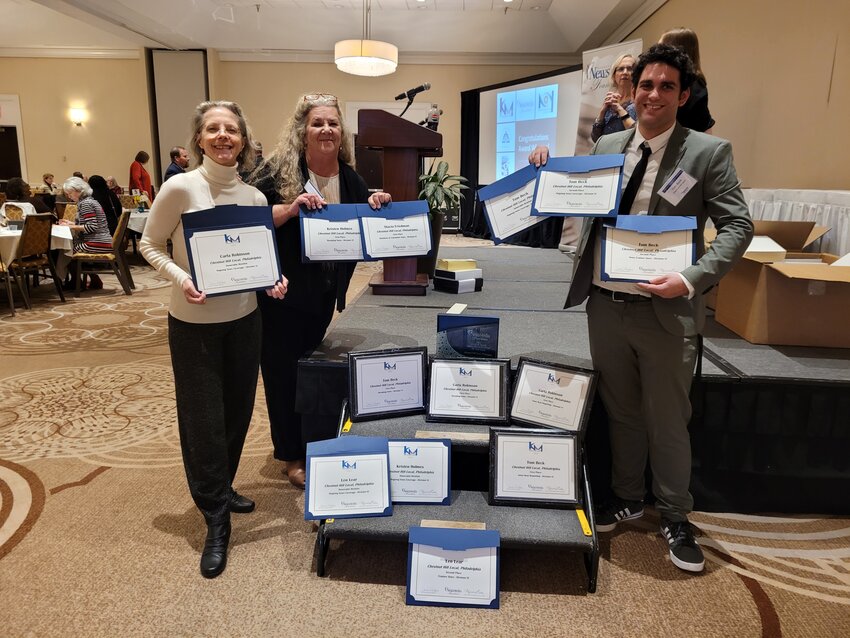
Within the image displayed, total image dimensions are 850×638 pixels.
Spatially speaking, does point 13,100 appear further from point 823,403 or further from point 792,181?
point 823,403

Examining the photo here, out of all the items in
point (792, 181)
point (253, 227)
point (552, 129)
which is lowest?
point (253, 227)

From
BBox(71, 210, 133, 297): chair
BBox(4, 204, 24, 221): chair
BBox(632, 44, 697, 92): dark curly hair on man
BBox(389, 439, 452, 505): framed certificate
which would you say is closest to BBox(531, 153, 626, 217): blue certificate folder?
BBox(632, 44, 697, 92): dark curly hair on man

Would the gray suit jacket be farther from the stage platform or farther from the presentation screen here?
the presentation screen

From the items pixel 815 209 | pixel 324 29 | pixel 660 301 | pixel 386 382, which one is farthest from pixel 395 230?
pixel 324 29

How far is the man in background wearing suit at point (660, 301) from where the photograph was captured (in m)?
1.54

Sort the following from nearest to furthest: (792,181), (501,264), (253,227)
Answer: (253,227)
(792,181)
(501,264)

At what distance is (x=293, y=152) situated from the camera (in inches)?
75.0

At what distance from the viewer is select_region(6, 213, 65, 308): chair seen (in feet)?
16.1

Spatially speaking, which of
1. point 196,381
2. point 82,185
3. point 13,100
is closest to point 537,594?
point 196,381

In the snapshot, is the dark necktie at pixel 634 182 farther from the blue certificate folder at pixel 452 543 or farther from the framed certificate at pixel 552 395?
the blue certificate folder at pixel 452 543

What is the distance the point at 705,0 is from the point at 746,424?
17.0 ft

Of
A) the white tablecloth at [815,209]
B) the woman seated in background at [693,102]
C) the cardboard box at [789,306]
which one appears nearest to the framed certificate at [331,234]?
the woman seated in background at [693,102]

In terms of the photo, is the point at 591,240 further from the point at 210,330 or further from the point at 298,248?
the point at 210,330

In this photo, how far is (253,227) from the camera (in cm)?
160
